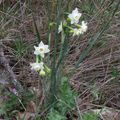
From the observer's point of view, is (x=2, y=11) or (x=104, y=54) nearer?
(x=104, y=54)

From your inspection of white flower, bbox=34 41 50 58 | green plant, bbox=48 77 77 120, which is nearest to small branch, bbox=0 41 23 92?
green plant, bbox=48 77 77 120

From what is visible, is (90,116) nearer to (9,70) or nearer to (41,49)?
(41,49)

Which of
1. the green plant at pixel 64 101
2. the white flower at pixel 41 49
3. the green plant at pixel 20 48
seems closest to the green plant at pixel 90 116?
the green plant at pixel 64 101

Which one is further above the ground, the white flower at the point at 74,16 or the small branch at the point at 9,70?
the white flower at the point at 74,16

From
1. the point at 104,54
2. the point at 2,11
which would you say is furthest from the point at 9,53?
the point at 104,54

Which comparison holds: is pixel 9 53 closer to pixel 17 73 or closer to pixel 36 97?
pixel 17 73

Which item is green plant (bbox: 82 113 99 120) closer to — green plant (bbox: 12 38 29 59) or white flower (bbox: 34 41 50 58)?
white flower (bbox: 34 41 50 58)

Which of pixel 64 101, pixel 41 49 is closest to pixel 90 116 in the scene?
pixel 64 101

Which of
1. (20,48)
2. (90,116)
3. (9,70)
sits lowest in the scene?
(90,116)

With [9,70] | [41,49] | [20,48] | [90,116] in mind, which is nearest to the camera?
[41,49]

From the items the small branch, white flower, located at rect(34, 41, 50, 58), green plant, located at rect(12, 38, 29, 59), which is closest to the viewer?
white flower, located at rect(34, 41, 50, 58)

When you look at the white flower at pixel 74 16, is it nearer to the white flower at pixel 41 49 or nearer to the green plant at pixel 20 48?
the white flower at pixel 41 49
